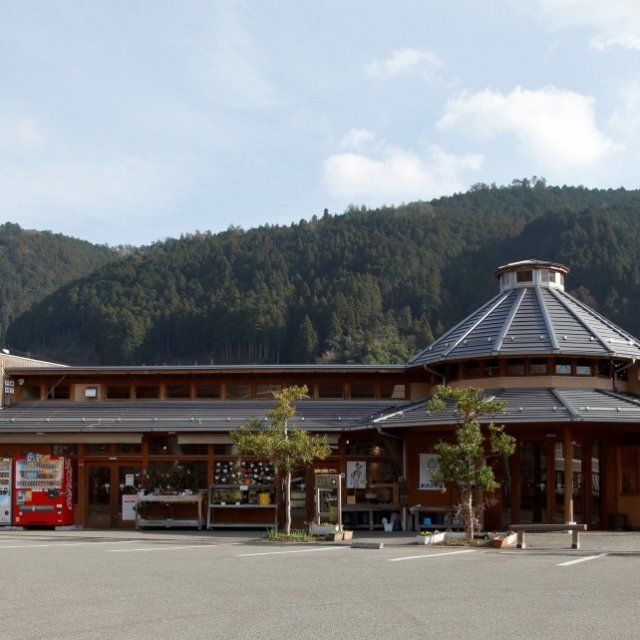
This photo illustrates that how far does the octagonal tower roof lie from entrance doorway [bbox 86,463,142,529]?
25.9ft

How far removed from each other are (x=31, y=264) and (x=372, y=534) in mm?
121763

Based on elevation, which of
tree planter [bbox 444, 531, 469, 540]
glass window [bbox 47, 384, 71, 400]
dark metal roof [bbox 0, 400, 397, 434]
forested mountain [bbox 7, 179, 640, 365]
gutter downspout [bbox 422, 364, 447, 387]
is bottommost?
tree planter [bbox 444, 531, 469, 540]

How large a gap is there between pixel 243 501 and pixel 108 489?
3669 mm

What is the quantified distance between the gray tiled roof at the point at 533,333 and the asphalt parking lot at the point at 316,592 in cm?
644

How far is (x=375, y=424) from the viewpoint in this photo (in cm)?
2275

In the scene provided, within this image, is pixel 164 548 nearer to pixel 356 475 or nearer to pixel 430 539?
pixel 430 539

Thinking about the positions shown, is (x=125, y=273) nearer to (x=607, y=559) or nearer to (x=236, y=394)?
(x=236, y=394)

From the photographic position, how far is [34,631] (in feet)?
27.4

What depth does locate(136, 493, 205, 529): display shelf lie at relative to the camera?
24.3m

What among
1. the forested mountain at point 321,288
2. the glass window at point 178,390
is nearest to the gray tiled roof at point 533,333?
the glass window at point 178,390

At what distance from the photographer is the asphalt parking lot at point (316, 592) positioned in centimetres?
845

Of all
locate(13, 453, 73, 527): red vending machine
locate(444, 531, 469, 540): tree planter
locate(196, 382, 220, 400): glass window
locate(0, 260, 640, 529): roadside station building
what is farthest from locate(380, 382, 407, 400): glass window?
locate(13, 453, 73, 527): red vending machine

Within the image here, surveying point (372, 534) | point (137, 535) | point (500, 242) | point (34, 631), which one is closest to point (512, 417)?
point (372, 534)

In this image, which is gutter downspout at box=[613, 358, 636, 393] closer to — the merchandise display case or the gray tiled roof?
the gray tiled roof
